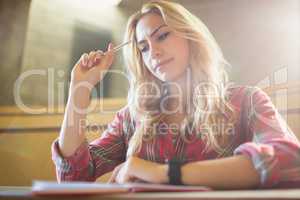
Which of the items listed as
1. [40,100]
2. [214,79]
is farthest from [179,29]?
[40,100]

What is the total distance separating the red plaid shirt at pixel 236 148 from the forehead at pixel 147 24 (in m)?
0.24

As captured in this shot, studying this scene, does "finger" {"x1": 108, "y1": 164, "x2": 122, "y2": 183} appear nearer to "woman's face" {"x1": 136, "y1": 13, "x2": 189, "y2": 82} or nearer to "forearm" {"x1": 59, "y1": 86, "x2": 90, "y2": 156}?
"forearm" {"x1": 59, "y1": 86, "x2": 90, "y2": 156}

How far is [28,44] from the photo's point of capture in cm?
138

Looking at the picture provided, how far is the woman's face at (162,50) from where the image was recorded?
48.3 inches

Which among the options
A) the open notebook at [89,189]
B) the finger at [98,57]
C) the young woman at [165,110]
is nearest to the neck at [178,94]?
the young woman at [165,110]

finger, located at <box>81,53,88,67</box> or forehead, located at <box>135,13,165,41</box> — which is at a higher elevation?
forehead, located at <box>135,13,165,41</box>

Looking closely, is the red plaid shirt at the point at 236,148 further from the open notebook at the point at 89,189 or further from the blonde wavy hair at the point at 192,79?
the open notebook at the point at 89,189

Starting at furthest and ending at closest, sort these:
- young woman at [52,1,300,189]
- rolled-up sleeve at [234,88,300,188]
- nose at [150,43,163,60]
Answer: nose at [150,43,163,60]
young woman at [52,1,300,189]
rolled-up sleeve at [234,88,300,188]

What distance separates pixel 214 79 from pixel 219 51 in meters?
0.09

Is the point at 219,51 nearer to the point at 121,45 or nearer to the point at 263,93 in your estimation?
the point at 263,93

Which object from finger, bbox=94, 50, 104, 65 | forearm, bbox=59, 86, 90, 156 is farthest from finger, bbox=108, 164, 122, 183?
finger, bbox=94, 50, 104, 65

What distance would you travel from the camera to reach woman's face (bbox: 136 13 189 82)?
4.02 ft

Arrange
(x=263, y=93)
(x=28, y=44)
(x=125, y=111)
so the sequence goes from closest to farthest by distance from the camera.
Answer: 1. (x=263, y=93)
2. (x=125, y=111)
3. (x=28, y=44)

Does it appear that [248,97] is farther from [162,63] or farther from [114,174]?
[114,174]
